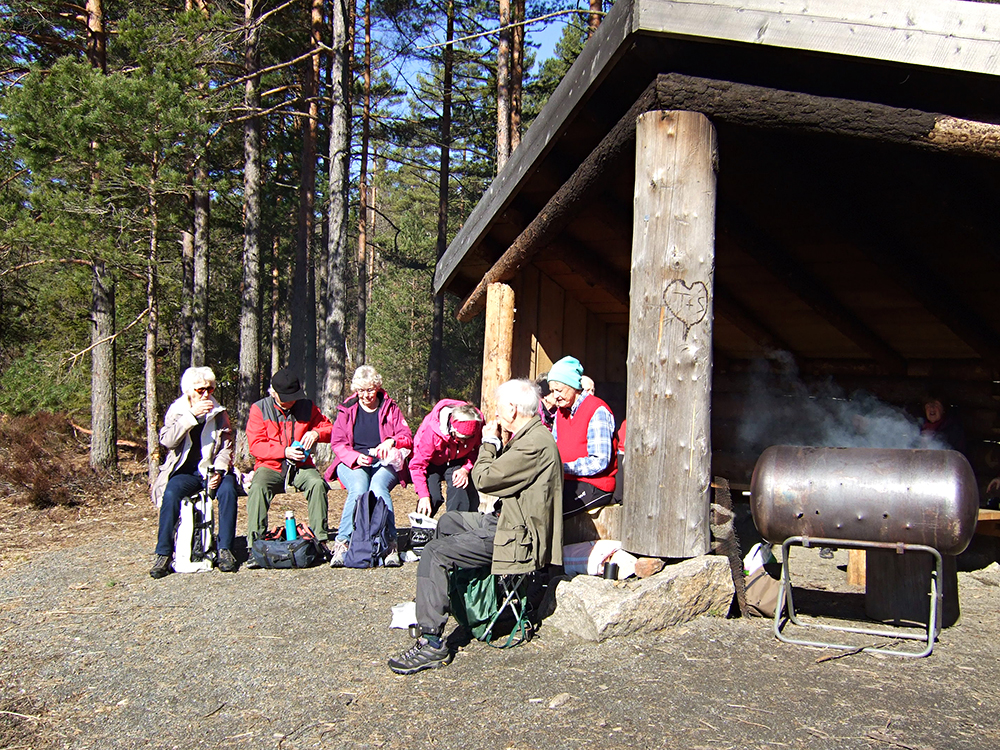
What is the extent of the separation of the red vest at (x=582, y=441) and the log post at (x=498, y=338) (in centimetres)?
217

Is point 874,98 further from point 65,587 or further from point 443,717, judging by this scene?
point 65,587

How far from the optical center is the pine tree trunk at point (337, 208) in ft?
40.5

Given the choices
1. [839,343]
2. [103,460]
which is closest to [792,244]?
[839,343]

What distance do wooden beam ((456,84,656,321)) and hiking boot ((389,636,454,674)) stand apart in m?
3.05

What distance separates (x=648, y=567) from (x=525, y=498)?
80 centimetres

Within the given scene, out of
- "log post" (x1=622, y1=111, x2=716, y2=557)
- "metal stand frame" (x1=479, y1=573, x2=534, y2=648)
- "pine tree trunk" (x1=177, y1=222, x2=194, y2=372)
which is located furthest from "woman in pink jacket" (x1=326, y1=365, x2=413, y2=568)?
"pine tree trunk" (x1=177, y1=222, x2=194, y2=372)

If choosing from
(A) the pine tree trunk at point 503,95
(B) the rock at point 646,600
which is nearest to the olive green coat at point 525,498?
(B) the rock at point 646,600

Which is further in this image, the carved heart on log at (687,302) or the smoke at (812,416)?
the smoke at (812,416)

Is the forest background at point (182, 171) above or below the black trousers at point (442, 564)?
above

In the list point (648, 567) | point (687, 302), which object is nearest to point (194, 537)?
A: point (648, 567)

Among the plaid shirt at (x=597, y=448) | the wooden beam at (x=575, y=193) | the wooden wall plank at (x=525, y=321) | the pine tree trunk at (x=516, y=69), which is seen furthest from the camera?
the pine tree trunk at (x=516, y=69)

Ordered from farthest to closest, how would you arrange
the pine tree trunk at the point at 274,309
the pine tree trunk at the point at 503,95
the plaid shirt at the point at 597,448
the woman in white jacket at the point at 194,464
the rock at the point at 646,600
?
the pine tree trunk at the point at 274,309 → the pine tree trunk at the point at 503,95 → the woman in white jacket at the point at 194,464 → the plaid shirt at the point at 597,448 → the rock at the point at 646,600

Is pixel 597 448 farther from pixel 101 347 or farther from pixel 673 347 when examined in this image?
pixel 101 347

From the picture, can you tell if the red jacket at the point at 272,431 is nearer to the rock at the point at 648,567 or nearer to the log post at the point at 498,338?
the log post at the point at 498,338
